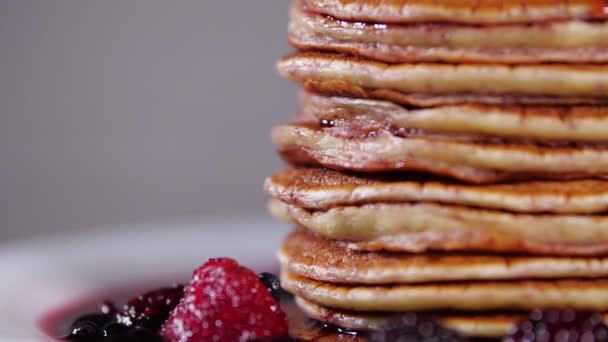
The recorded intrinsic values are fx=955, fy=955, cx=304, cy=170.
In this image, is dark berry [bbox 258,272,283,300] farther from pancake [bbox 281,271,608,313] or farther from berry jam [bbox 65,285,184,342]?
pancake [bbox 281,271,608,313]

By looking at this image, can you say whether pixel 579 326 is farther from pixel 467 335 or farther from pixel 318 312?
pixel 318 312

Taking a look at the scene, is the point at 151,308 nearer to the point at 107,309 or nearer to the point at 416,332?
the point at 107,309

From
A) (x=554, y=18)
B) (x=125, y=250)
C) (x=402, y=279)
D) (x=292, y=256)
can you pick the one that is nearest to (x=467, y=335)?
(x=402, y=279)

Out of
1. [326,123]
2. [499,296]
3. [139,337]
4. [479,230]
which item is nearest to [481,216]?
[479,230]

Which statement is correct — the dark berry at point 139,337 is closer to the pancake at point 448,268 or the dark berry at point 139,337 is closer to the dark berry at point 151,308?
the dark berry at point 151,308

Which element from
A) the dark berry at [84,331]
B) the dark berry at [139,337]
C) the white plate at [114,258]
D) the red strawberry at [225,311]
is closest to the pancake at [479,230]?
the red strawberry at [225,311]

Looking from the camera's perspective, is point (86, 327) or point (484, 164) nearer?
point (484, 164)

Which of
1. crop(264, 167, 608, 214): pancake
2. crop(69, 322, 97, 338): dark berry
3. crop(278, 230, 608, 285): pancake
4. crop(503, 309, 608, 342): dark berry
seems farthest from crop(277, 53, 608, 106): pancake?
crop(69, 322, 97, 338): dark berry
